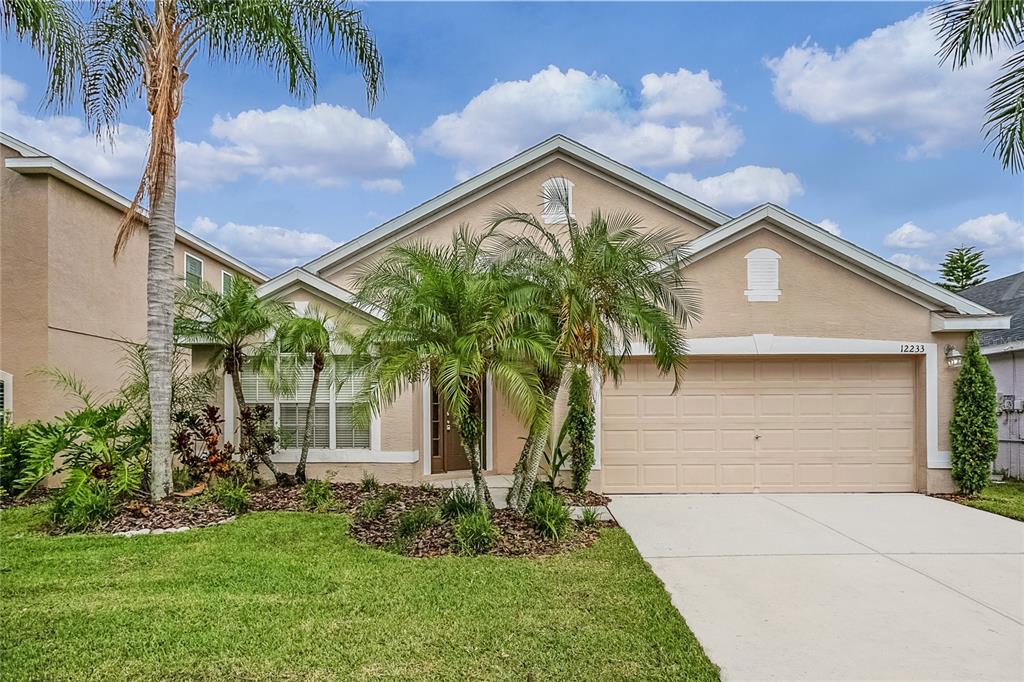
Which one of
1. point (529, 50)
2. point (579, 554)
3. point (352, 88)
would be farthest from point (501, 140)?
point (579, 554)

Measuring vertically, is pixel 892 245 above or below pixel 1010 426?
above

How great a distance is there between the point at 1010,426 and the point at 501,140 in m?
14.0

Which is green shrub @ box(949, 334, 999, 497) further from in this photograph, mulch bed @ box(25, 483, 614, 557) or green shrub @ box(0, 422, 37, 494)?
green shrub @ box(0, 422, 37, 494)

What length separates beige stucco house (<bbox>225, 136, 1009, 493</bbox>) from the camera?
34.1 ft

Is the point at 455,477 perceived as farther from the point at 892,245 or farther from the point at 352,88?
the point at 892,245

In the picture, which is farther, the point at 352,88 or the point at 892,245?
the point at 892,245

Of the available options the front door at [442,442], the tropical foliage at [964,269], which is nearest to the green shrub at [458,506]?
the front door at [442,442]

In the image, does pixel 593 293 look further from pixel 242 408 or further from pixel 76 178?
pixel 76 178

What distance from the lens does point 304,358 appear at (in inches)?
385

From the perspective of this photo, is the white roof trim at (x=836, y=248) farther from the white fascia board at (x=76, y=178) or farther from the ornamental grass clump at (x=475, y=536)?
the white fascia board at (x=76, y=178)

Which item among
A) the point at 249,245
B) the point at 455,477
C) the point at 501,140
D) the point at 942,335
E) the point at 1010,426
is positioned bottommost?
the point at 455,477

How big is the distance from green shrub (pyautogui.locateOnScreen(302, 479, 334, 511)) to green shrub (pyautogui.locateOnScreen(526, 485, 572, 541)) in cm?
323

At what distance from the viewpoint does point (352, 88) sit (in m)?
10.0

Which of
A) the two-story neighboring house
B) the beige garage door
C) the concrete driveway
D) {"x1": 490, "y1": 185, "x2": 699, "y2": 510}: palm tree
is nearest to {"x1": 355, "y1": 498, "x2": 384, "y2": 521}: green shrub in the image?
{"x1": 490, "y1": 185, "x2": 699, "y2": 510}: palm tree
